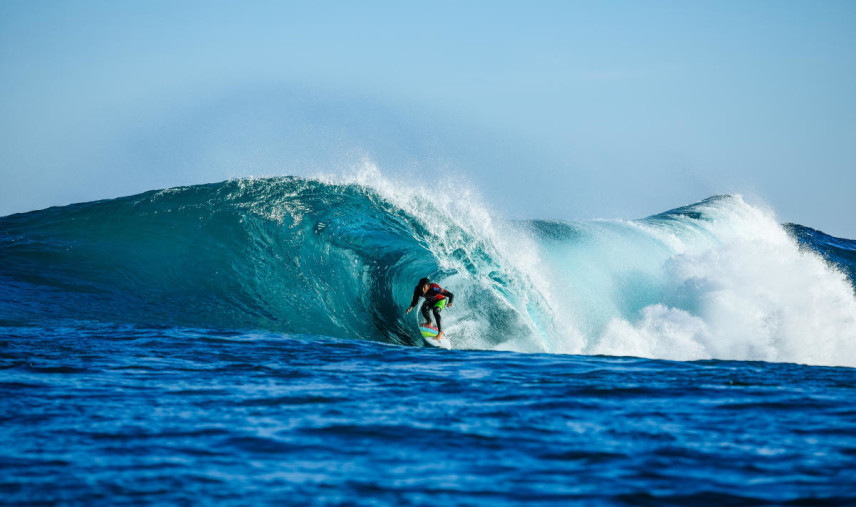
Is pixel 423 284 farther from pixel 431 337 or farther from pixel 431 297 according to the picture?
pixel 431 337

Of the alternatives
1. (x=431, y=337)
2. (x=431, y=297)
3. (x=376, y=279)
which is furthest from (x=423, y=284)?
(x=376, y=279)

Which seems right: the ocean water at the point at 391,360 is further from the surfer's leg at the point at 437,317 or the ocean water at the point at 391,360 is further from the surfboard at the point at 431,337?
the surfer's leg at the point at 437,317

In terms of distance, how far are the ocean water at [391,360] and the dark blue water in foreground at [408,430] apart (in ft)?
0.08

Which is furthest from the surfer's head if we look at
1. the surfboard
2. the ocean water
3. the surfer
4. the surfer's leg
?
the ocean water

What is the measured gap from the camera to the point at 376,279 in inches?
503

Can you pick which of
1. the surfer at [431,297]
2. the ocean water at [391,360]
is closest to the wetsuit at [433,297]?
the surfer at [431,297]

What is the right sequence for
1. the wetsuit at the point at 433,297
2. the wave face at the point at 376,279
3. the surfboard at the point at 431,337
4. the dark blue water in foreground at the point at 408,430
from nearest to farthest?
1. the dark blue water in foreground at the point at 408,430
2. the surfboard at the point at 431,337
3. the wetsuit at the point at 433,297
4. the wave face at the point at 376,279

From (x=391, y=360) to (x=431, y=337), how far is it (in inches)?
115

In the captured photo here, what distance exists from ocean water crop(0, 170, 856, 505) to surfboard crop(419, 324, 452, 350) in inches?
10.3

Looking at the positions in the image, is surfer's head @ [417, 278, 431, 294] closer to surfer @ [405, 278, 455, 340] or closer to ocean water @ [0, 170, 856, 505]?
surfer @ [405, 278, 455, 340]

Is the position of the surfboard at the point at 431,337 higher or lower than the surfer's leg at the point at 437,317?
lower

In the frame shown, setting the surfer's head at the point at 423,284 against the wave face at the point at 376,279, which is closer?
the surfer's head at the point at 423,284

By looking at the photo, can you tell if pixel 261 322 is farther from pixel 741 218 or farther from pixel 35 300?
pixel 741 218

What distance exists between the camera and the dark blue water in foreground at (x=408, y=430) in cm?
393
